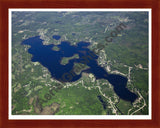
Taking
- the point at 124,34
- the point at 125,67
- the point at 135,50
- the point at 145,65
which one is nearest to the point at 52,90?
the point at 125,67

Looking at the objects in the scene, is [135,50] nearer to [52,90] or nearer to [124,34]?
[124,34]

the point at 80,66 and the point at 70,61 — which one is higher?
the point at 70,61

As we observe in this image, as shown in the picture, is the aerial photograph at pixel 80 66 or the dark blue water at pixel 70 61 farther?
the dark blue water at pixel 70 61

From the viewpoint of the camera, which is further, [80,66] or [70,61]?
[70,61]

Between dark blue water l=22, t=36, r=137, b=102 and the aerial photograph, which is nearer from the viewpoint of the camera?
the aerial photograph

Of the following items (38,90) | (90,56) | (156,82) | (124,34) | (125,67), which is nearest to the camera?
(156,82)
